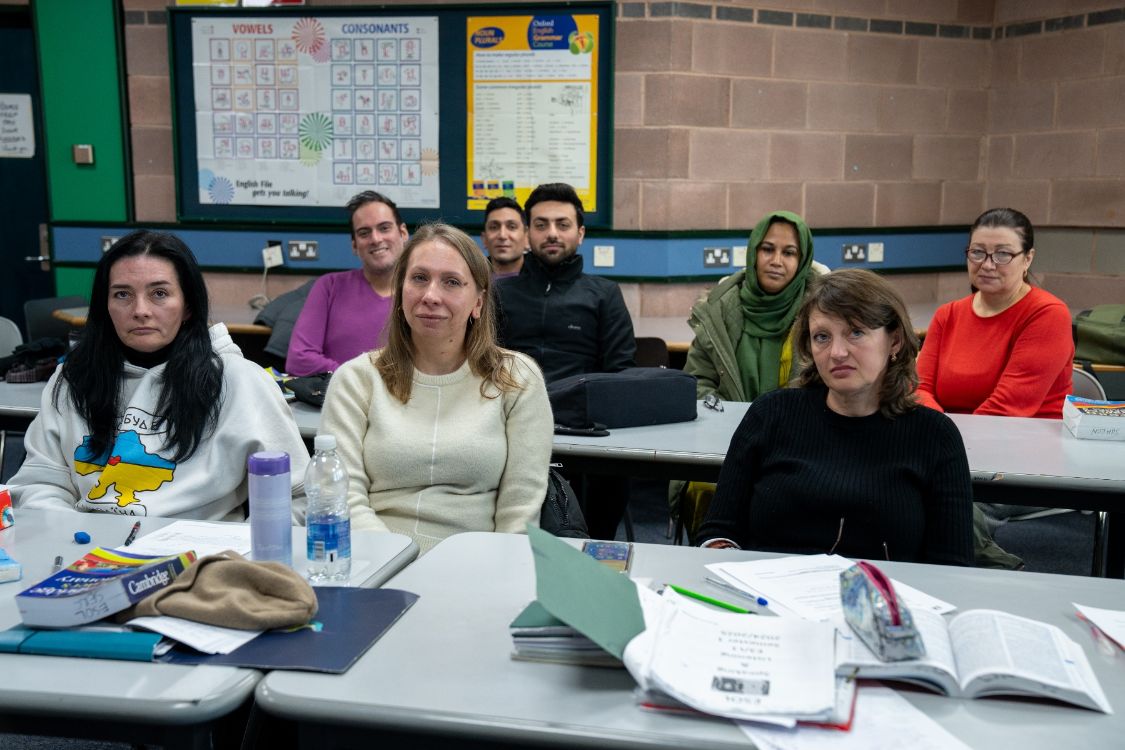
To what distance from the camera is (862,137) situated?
198 inches

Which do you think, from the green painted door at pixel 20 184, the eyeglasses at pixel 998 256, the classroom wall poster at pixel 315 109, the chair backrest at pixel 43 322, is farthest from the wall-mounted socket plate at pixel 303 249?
the eyeglasses at pixel 998 256

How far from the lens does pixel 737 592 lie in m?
1.51

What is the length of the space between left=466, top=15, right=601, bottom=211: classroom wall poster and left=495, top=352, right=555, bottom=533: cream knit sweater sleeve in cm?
278

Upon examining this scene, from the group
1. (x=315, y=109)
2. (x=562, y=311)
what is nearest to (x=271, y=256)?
(x=315, y=109)

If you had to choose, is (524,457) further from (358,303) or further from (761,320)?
(358,303)

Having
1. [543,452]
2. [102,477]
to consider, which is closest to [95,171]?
[102,477]

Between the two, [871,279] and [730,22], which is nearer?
[871,279]

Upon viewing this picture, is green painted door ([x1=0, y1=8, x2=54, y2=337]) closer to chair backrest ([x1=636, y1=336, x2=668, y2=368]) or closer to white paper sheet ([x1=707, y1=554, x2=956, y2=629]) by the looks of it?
chair backrest ([x1=636, y1=336, x2=668, y2=368])

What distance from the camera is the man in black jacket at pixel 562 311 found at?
139 inches

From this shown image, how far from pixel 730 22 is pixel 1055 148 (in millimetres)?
1887

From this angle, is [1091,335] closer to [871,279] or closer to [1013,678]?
[871,279]

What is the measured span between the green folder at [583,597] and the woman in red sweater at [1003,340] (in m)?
1.99

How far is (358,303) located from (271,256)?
1.62m

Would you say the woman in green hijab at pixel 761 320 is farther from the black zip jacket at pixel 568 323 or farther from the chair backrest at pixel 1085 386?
the chair backrest at pixel 1085 386
